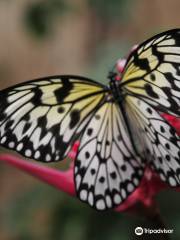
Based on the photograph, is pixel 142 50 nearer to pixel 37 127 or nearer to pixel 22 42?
pixel 37 127

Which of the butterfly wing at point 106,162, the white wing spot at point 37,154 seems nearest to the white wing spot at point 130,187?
the butterfly wing at point 106,162

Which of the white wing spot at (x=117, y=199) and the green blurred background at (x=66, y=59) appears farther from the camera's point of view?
the green blurred background at (x=66, y=59)

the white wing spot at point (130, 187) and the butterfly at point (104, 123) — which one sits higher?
the butterfly at point (104, 123)

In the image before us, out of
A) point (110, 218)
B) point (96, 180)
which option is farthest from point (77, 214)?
point (96, 180)

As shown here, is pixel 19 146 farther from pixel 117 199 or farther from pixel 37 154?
pixel 117 199

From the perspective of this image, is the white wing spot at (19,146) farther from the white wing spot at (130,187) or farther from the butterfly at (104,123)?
the white wing spot at (130,187)

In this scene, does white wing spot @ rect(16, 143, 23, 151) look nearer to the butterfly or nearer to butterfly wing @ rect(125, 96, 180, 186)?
the butterfly
